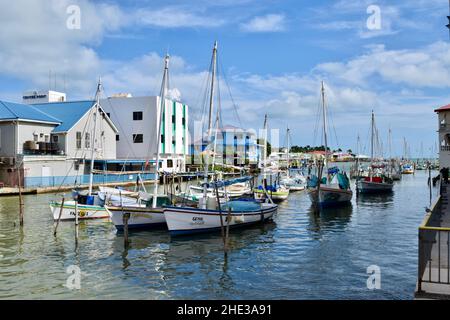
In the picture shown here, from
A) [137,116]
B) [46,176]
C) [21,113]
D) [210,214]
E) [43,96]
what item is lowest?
[210,214]

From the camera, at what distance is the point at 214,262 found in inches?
731

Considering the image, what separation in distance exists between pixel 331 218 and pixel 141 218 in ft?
50.4

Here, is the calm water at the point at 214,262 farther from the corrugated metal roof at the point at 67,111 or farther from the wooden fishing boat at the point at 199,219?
the corrugated metal roof at the point at 67,111

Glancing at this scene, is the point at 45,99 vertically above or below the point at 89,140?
above

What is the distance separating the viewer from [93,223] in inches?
1139

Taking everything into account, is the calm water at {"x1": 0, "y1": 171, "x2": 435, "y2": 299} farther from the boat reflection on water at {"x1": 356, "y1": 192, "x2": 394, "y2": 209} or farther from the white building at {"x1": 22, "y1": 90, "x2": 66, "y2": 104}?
the white building at {"x1": 22, "y1": 90, "x2": 66, "y2": 104}

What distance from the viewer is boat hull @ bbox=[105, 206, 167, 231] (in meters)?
25.3

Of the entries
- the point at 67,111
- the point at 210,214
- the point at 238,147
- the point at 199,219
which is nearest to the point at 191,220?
the point at 199,219

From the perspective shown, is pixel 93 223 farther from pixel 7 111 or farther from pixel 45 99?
pixel 45 99

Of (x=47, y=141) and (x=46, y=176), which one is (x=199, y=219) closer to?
(x=46, y=176)

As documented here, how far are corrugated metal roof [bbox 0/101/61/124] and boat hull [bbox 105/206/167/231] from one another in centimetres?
3293

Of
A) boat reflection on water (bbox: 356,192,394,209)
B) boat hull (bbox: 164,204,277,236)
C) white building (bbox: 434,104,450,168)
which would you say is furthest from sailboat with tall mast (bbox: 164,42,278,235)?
white building (bbox: 434,104,450,168)

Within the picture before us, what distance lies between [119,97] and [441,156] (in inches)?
2071
